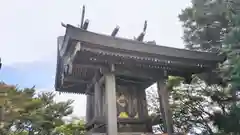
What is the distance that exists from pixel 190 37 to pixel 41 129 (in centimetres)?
971

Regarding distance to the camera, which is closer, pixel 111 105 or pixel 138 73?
pixel 111 105

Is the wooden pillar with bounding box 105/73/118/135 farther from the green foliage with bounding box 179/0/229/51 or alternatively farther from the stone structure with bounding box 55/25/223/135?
the green foliage with bounding box 179/0/229/51

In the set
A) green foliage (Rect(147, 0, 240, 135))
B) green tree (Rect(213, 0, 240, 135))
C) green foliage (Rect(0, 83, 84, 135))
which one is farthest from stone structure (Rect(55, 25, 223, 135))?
green foliage (Rect(147, 0, 240, 135))

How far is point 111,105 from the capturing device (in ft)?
20.7

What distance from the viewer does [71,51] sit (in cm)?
636

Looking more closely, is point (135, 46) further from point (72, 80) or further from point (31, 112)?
point (31, 112)

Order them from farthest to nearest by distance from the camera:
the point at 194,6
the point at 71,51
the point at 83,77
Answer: the point at 194,6 < the point at 83,77 < the point at 71,51

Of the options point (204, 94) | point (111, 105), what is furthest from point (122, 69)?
point (204, 94)

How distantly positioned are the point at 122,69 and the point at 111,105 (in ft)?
4.20

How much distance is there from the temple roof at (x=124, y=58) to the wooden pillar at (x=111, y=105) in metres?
0.37

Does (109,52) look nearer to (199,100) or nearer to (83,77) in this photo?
(83,77)

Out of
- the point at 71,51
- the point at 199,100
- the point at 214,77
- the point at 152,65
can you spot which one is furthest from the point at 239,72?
the point at 199,100

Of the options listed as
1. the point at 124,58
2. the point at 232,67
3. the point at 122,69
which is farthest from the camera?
the point at 122,69

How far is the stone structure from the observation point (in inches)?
240
